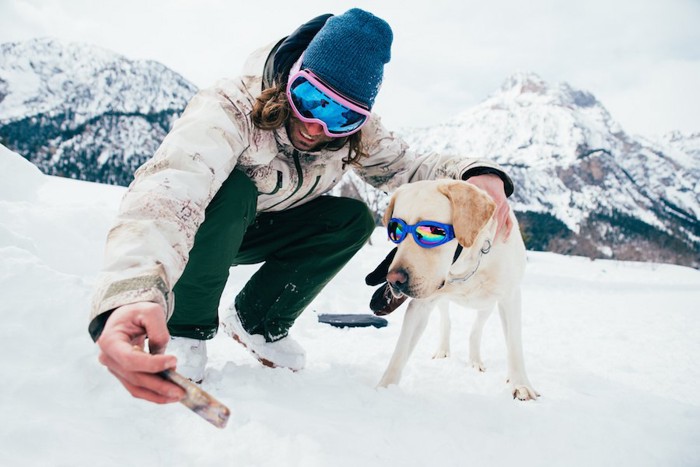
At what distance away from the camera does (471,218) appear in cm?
210

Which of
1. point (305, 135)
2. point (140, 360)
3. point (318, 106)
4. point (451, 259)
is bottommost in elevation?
point (451, 259)

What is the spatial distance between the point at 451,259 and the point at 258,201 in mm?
1133

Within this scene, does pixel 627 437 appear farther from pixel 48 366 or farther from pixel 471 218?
pixel 48 366

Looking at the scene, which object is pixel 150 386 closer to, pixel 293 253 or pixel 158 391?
pixel 158 391

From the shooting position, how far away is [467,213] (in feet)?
A: 6.91

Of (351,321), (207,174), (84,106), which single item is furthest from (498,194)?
(84,106)

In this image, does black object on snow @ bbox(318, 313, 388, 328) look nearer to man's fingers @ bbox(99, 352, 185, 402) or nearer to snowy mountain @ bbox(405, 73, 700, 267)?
man's fingers @ bbox(99, 352, 185, 402)

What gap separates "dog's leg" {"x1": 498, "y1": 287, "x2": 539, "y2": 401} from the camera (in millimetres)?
2475

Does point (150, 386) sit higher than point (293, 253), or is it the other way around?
point (150, 386)

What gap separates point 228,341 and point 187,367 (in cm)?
100

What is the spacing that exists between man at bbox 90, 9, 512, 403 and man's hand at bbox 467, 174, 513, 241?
1cm

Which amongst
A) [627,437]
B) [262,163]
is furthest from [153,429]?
[627,437]

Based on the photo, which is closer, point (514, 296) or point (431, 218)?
point (431, 218)

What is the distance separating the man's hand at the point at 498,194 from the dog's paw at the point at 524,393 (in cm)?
90
